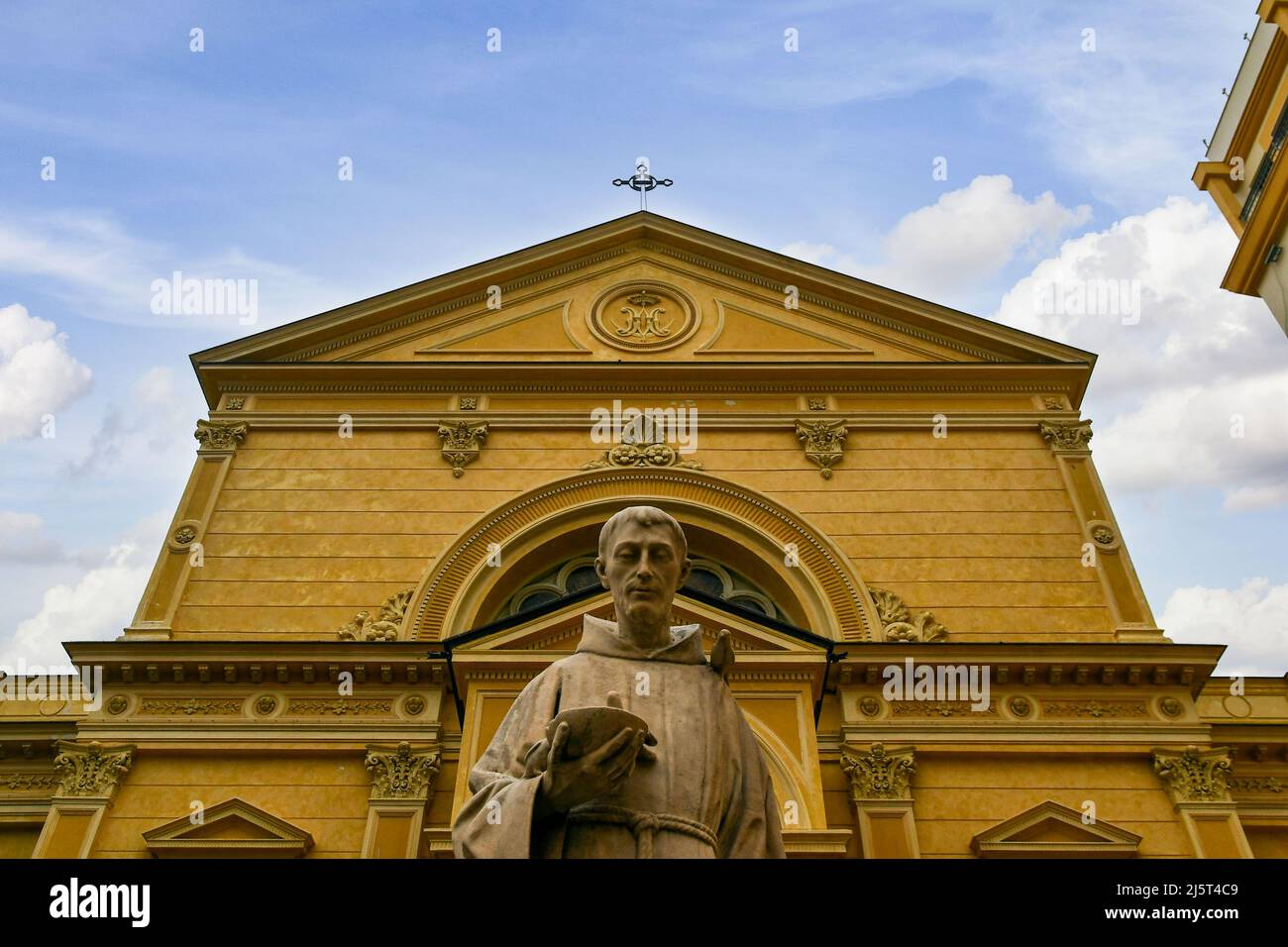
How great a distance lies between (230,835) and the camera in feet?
43.5

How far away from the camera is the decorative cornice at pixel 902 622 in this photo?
604 inches

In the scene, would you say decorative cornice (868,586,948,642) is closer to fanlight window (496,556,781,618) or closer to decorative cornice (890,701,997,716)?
decorative cornice (890,701,997,716)

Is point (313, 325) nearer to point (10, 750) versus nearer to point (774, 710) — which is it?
point (10, 750)

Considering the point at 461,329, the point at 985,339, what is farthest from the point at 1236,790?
the point at 461,329

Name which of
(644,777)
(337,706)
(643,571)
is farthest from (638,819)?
(337,706)

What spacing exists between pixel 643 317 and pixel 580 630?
8.25 metres

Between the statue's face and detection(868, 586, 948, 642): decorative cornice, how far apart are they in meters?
11.4

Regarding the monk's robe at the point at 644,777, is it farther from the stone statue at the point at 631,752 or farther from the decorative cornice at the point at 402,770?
the decorative cornice at the point at 402,770

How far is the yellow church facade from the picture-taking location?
1348 centimetres

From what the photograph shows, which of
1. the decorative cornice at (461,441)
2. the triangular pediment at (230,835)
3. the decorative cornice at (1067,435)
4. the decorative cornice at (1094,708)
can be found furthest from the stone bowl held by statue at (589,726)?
the decorative cornice at (1067,435)

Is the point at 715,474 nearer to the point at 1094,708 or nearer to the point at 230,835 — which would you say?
the point at 1094,708

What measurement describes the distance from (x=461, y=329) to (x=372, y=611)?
21.1ft

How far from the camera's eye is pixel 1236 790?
47.5ft

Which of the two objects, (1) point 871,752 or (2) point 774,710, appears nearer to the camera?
(2) point 774,710
